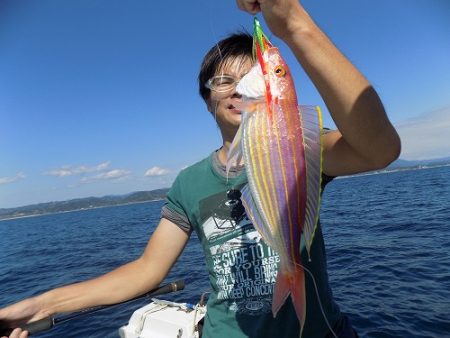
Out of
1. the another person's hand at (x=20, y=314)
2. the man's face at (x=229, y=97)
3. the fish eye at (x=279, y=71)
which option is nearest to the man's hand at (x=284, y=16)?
the fish eye at (x=279, y=71)

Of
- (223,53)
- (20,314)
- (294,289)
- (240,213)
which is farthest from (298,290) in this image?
(20,314)

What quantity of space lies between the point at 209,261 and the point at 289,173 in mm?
1070

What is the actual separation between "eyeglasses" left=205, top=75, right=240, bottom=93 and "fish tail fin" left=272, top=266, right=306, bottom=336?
1306 mm

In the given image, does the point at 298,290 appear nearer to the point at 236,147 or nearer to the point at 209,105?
the point at 236,147

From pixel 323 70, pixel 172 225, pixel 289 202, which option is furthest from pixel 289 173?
pixel 172 225

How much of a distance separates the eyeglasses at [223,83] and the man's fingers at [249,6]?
0.65 meters

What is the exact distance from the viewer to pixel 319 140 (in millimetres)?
1617

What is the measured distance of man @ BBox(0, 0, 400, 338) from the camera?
1.45 metres

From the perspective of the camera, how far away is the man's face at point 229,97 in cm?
228

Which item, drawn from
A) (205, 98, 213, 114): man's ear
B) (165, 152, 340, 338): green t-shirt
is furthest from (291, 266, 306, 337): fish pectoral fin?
(205, 98, 213, 114): man's ear

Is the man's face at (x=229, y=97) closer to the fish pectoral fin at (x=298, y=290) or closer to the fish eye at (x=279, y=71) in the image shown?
the fish eye at (x=279, y=71)

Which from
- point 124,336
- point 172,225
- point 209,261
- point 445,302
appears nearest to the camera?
point 209,261

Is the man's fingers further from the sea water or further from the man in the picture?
the sea water

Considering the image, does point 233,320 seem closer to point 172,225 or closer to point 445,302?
point 172,225
